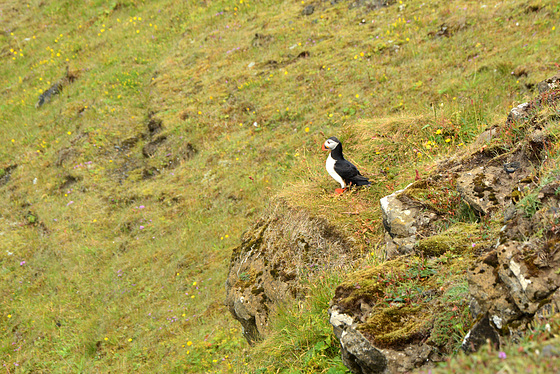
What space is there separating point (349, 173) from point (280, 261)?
165 centimetres

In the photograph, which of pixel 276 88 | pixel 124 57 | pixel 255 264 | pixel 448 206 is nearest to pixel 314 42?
pixel 276 88

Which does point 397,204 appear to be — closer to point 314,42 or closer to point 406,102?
point 406,102

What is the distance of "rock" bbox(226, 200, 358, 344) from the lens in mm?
5551

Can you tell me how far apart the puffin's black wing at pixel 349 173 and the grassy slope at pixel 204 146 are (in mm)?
192

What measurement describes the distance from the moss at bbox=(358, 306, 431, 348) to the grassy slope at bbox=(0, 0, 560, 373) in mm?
1247

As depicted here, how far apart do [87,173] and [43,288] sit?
13.9 feet

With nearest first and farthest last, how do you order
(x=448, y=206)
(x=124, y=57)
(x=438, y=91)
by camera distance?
(x=448, y=206)
(x=438, y=91)
(x=124, y=57)

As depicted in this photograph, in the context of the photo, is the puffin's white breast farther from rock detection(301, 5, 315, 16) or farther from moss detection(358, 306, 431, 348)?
rock detection(301, 5, 315, 16)

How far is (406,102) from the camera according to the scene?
10.6 meters

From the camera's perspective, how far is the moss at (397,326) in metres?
3.20

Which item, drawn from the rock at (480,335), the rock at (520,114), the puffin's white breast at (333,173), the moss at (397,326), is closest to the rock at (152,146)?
the puffin's white breast at (333,173)

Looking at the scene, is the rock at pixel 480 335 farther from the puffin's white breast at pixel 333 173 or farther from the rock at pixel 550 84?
the rock at pixel 550 84

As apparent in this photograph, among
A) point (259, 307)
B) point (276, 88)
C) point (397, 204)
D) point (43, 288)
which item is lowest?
point (43, 288)

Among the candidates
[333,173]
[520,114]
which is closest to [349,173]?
[333,173]
